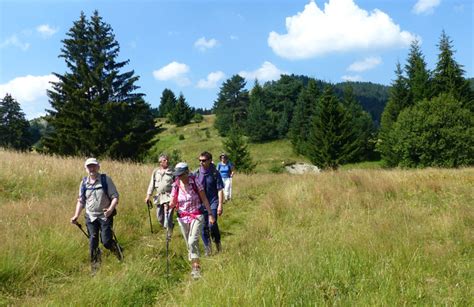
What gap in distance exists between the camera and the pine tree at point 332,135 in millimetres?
44125

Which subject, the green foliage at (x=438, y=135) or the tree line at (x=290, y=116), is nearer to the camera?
the tree line at (x=290, y=116)

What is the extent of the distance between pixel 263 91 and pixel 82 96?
57.1m

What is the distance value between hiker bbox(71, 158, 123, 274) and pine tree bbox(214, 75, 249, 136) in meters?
70.0

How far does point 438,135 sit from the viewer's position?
40969 mm

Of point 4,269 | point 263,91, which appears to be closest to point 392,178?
point 4,269

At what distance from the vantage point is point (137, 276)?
4.89m

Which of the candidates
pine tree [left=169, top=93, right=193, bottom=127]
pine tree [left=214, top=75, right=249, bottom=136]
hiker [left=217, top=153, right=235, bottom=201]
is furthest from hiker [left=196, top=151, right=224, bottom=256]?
pine tree [left=169, top=93, right=193, bottom=127]

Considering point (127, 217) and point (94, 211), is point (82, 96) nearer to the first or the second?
point (127, 217)

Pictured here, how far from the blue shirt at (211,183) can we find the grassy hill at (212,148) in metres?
40.0

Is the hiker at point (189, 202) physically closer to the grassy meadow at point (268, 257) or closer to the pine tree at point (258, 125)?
the grassy meadow at point (268, 257)

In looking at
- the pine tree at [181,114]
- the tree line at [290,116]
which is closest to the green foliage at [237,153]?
the tree line at [290,116]

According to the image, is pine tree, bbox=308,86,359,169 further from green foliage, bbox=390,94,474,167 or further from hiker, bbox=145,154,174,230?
hiker, bbox=145,154,174,230

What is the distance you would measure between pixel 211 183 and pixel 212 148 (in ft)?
171

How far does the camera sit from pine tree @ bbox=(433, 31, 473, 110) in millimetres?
46344
